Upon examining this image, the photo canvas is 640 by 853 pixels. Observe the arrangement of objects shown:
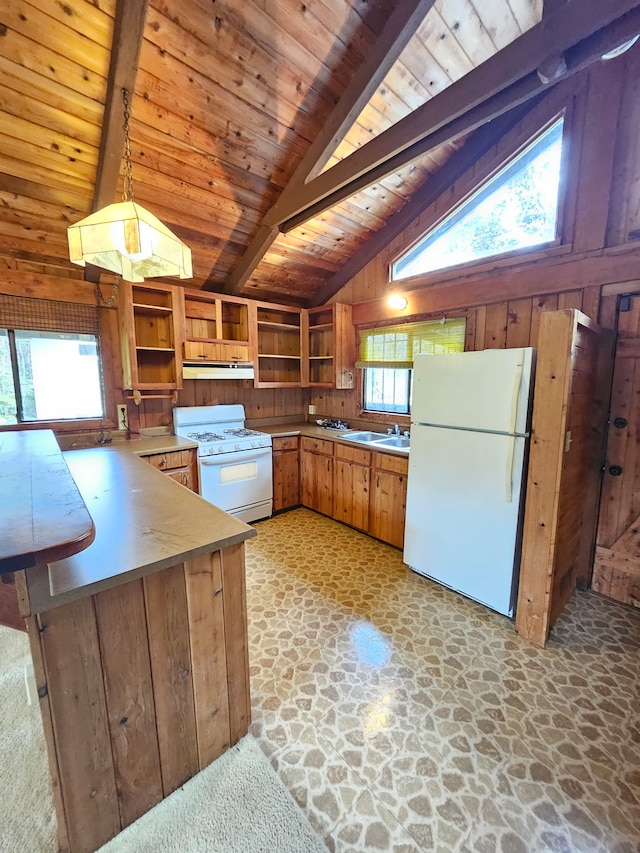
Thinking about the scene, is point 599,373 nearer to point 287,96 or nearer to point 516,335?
point 516,335

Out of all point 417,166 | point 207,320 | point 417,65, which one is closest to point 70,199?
point 207,320

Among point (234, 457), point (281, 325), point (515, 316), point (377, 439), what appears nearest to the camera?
point (515, 316)

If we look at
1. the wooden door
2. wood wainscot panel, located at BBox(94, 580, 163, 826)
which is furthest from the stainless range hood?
the wooden door

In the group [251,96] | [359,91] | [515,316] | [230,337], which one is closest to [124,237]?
[251,96]

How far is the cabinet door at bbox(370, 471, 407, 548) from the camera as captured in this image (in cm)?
301

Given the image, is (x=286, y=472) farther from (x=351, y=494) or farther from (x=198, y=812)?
(x=198, y=812)

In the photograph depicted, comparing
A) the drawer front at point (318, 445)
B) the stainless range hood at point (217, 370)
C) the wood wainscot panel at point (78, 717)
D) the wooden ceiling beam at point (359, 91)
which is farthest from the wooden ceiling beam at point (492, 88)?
the wood wainscot panel at point (78, 717)

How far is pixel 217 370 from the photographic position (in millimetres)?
3498

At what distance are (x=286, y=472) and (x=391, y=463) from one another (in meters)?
1.37

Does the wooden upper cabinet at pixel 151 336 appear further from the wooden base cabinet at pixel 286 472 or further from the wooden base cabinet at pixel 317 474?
the wooden base cabinet at pixel 317 474

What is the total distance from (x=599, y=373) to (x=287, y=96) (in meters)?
2.94

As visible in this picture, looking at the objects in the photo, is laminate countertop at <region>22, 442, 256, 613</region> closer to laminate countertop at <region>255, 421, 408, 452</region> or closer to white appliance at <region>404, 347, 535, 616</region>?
white appliance at <region>404, 347, 535, 616</region>

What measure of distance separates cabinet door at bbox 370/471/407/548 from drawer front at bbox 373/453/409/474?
0.15 ft

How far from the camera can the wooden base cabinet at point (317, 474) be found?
3719 mm
